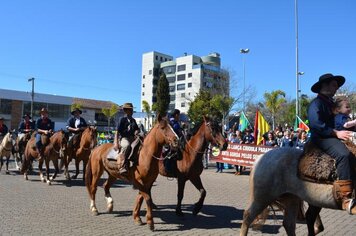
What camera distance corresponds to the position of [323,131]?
534 cm

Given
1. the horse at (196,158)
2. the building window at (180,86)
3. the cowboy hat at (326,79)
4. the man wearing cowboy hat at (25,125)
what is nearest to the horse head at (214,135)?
the horse at (196,158)

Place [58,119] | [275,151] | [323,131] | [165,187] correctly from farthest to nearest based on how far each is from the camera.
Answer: [58,119]
[165,187]
[275,151]
[323,131]

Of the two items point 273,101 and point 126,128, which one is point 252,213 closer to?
point 126,128

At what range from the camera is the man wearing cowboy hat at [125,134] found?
8328 millimetres

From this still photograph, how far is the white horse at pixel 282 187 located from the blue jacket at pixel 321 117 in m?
0.62

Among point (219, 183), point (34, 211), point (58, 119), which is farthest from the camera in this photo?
point (58, 119)

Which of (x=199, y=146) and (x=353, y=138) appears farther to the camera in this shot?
(x=199, y=146)

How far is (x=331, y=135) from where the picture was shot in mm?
5316

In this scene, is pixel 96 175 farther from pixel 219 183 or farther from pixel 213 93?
pixel 213 93

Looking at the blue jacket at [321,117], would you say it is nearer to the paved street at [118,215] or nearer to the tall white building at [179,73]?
the paved street at [118,215]

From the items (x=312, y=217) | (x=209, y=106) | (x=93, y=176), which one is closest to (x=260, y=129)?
(x=93, y=176)

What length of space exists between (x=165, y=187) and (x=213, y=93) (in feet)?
148

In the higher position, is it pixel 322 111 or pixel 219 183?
pixel 322 111

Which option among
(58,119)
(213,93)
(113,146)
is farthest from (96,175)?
(58,119)
